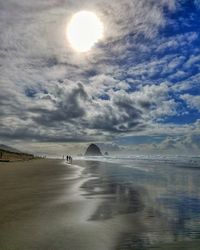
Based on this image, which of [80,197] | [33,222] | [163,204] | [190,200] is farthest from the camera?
[80,197]

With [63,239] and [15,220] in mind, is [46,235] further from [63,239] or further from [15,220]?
[15,220]

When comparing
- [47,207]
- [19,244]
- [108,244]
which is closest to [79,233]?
[108,244]

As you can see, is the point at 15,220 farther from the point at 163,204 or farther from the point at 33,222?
the point at 163,204

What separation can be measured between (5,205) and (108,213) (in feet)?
16.2

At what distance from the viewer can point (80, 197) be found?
1741 cm

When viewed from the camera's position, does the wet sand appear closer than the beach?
Yes

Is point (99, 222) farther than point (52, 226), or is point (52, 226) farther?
point (99, 222)

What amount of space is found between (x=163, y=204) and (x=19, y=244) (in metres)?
8.74

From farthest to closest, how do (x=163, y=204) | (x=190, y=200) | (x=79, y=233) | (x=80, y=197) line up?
(x=80, y=197) < (x=190, y=200) < (x=163, y=204) < (x=79, y=233)

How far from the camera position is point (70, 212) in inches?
507

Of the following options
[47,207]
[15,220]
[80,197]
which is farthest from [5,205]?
[80,197]

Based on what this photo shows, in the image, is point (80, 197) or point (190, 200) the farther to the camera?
point (80, 197)

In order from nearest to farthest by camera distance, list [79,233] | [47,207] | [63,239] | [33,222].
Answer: [63,239]
[79,233]
[33,222]
[47,207]

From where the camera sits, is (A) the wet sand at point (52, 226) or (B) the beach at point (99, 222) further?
(B) the beach at point (99, 222)
